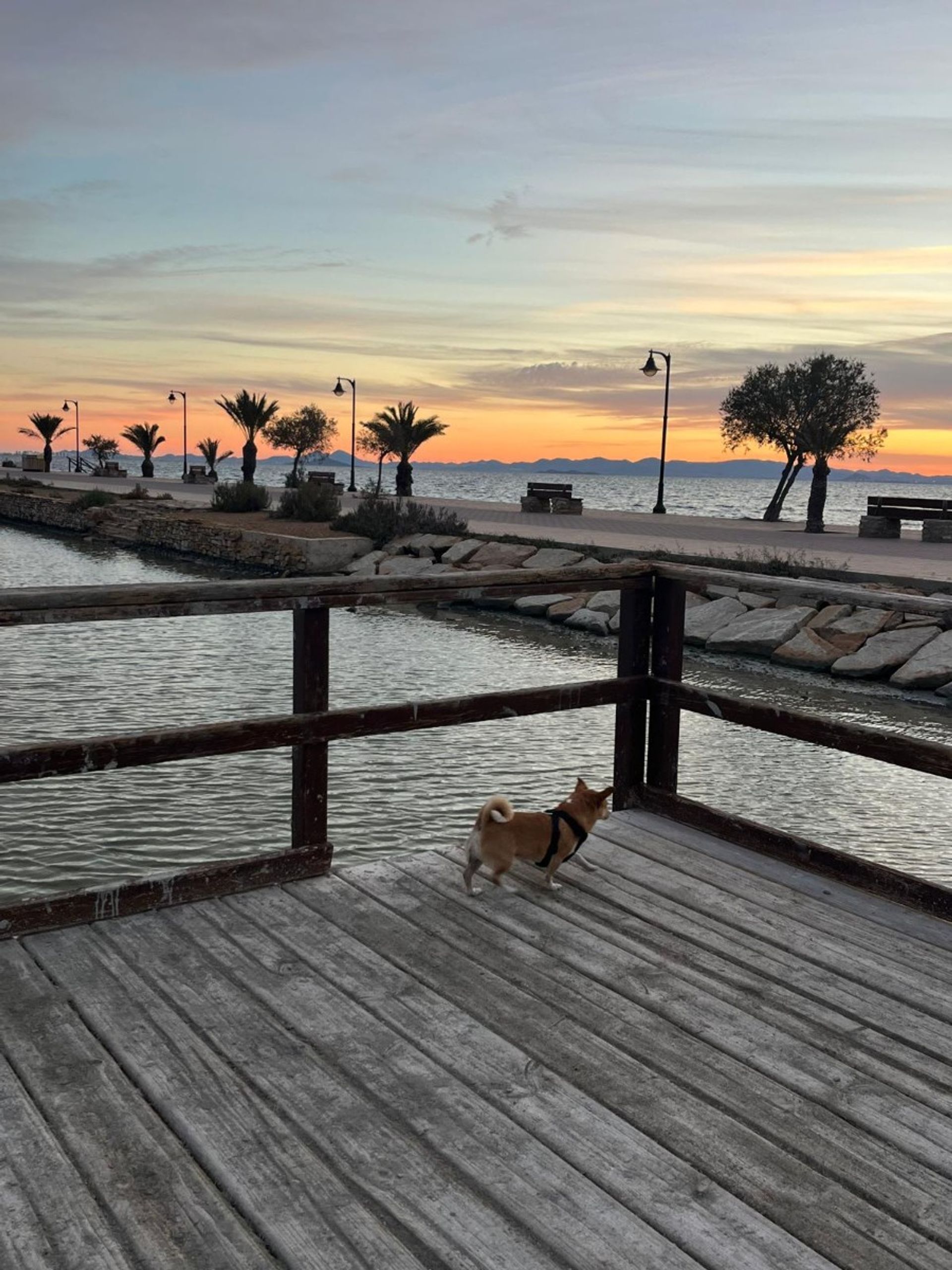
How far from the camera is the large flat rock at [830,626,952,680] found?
16.0m

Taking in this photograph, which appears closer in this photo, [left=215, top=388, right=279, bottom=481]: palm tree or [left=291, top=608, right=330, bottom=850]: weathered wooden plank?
[left=291, top=608, right=330, bottom=850]: weathered wooden plank

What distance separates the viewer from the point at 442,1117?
3047 millimetres

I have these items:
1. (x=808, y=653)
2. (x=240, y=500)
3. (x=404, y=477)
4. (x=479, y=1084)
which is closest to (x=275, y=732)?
(x=479, y=1084)

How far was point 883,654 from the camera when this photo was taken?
639 inches

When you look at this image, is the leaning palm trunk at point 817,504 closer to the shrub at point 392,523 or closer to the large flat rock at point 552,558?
the shrub at point 392,523

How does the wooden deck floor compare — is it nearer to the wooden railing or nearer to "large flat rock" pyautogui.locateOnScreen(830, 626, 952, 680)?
the wooden railing

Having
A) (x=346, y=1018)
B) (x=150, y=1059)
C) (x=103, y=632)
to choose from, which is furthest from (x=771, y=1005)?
(x=103, y=632)

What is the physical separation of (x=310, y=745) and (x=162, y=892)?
2.58 feet

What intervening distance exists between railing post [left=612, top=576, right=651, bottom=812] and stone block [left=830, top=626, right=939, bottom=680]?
440 inches

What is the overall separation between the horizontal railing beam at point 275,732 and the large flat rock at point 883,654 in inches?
456

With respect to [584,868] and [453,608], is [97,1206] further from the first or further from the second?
[453,608]

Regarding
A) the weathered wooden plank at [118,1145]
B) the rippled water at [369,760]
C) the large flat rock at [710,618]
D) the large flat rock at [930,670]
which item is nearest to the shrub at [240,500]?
the rippled water at [369,760]

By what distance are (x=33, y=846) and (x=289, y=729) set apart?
497 centimetres

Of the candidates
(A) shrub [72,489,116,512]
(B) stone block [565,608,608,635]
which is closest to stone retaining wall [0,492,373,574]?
(A) shrub [72,489,116,512]
